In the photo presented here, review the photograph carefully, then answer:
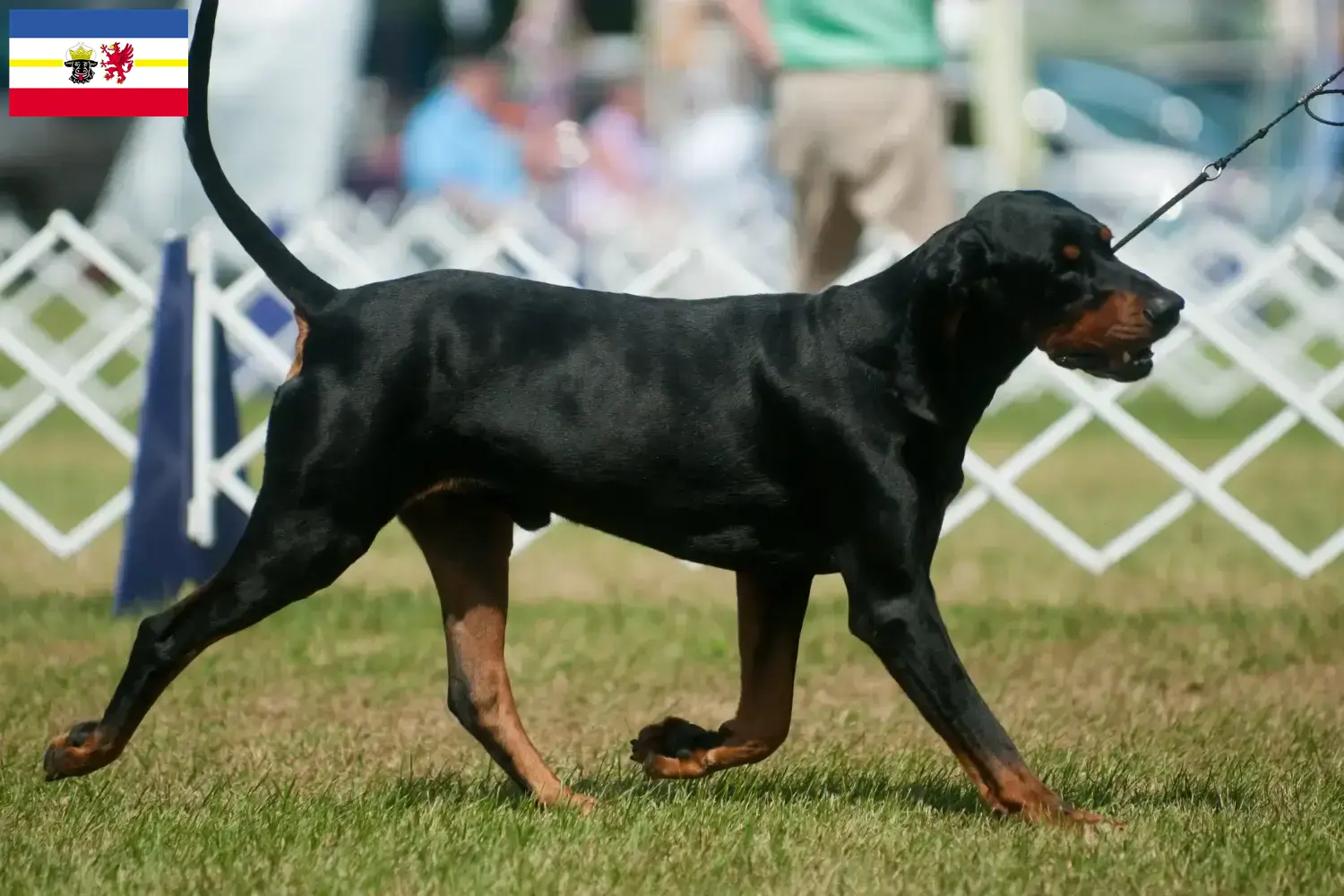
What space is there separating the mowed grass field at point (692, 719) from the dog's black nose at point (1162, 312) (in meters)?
0.98

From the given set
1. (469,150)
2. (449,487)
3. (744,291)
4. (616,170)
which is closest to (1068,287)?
(449,487)

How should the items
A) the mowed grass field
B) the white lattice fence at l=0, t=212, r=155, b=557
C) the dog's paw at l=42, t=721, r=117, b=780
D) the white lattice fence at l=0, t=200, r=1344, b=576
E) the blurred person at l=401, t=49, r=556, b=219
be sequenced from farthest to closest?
the blurred person at l=401, t=49, r=556, b=219 < the white lattice fence at l=0, t=212, r=155, b=557 < the white lattice fence at l=0, t=200, r=1344, b=576 < the dog's paw at l=42, t=721, r=117, b=780 < the mowed grass field

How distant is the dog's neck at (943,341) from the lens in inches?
157

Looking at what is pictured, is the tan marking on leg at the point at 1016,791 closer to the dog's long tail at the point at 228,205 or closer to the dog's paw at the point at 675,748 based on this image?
the dog's paw at the point at 675,748

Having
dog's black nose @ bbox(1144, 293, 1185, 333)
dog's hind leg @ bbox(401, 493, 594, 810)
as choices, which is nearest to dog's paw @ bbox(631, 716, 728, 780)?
dog's hind leg @ bbox(401, 493, 594, 810)

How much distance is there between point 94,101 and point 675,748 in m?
2.16

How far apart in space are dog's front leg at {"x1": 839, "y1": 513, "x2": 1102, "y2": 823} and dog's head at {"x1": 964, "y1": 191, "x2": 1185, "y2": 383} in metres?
0.48

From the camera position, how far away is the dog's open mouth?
3.93 m

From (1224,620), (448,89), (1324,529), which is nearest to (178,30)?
(1224,620)

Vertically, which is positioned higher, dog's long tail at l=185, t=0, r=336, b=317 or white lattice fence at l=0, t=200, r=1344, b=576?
dog's long tail at l=185, t=0, r=336, b=317

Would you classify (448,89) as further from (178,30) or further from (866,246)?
(178,30)

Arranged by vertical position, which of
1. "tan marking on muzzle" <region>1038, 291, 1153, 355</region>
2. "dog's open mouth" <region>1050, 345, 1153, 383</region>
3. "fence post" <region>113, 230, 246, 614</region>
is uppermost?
"tan marking on muzzle" <region>1038, 291, 1153, 355</region>

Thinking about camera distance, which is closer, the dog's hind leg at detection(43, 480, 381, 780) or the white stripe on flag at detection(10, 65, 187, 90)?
the dog's hind leg at detection(43, 480, 381, 780)

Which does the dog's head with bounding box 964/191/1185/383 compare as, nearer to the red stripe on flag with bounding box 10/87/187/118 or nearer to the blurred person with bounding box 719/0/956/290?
the red stripe on flag with bounding box 10/87/187/118
